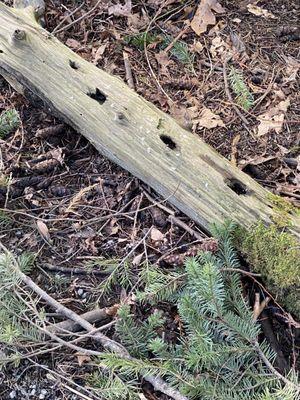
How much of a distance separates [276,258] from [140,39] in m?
2.04

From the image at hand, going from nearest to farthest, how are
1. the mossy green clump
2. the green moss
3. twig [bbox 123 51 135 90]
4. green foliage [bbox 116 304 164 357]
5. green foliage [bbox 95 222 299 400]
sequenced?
green foliage [bbox 95 222 299 400] < green foliage [bbox 116 304 164 357] < the mossy green clump < the green moss < twig [bbox 123 51 135 90]

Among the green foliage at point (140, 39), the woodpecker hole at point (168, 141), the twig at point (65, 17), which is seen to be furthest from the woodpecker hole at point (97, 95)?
the twig at point (65, 17)

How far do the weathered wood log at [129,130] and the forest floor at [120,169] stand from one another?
0.53 feet

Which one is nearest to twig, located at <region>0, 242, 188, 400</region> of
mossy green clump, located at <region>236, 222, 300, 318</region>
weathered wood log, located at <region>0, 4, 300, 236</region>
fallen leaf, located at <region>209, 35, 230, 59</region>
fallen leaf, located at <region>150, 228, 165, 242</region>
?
fallen leaf, located at <region>150, 228, 165, 242</region>

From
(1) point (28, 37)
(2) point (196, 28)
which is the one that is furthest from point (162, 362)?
(2) point (196, 28)

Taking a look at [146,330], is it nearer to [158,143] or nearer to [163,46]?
[158,143]

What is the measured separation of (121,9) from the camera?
4.11 metres

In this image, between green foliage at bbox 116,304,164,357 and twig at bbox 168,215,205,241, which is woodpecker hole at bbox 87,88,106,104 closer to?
twig at bbox 168,215,205,241

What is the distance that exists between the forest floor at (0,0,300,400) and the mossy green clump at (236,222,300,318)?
7.2 inches

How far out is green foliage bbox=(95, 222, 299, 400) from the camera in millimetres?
2357

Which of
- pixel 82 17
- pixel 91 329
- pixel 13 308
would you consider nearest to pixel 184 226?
pixel 91 329

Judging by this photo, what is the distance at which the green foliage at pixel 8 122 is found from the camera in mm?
3516

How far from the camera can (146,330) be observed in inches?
102

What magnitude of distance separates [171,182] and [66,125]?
94cm
